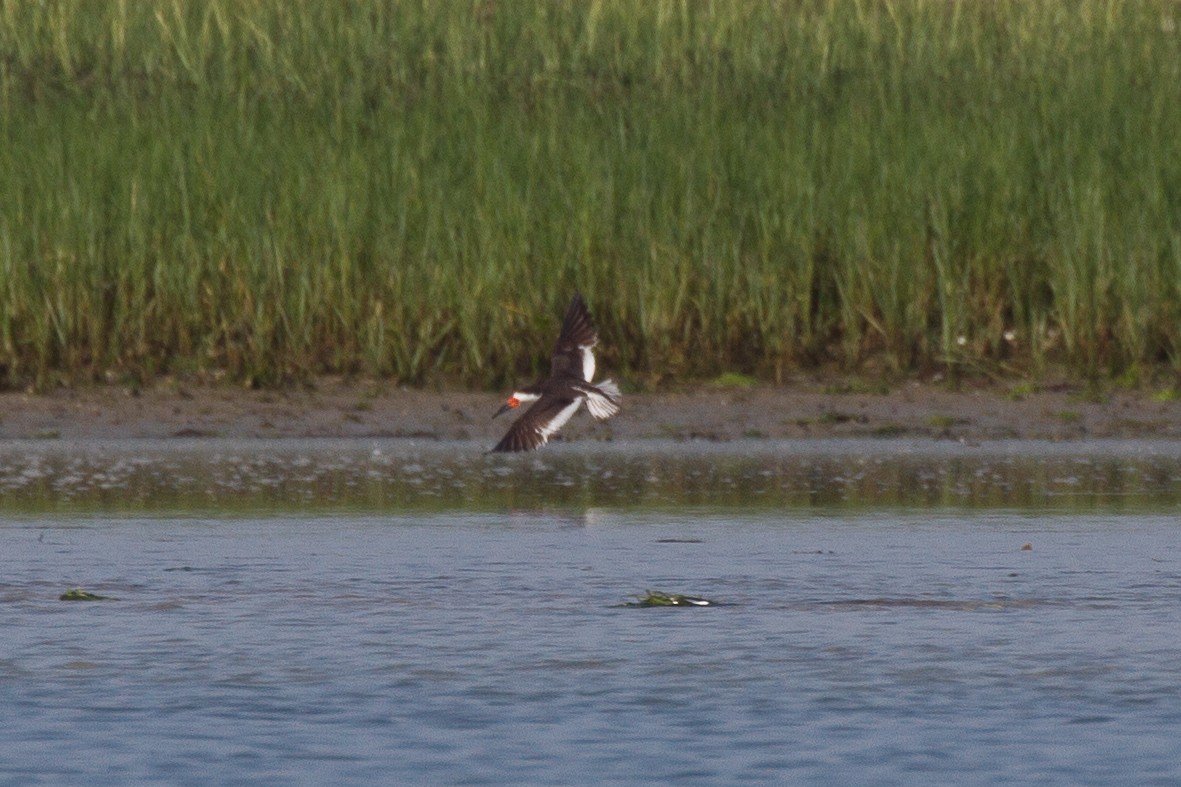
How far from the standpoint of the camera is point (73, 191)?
1020 cm

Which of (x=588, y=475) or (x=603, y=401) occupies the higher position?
(x=603, y=401)

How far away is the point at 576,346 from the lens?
333 inches

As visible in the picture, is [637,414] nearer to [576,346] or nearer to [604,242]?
[604,242]

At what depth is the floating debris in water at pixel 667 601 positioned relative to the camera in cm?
565

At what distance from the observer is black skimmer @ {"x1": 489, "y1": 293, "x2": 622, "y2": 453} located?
8062 mm

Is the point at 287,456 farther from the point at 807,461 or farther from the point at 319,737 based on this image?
the point at 319,737

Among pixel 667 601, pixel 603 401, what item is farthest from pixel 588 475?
pixel 667 601

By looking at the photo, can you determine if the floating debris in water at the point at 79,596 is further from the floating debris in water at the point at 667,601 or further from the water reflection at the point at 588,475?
the water reflection at the point at 588,475

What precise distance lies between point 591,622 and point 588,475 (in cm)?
288

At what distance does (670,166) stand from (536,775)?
22.0 ft

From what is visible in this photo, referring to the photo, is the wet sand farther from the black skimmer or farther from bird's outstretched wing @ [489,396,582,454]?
bird's outstretched wing @ [489,396,582,454]

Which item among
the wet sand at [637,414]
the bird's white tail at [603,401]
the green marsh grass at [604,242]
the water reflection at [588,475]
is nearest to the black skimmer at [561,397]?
the bird's white tail at [603,401]

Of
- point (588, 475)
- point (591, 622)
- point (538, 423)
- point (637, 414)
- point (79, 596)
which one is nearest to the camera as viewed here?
point (591, 622)

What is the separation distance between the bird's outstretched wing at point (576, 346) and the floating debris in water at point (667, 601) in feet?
8.85
